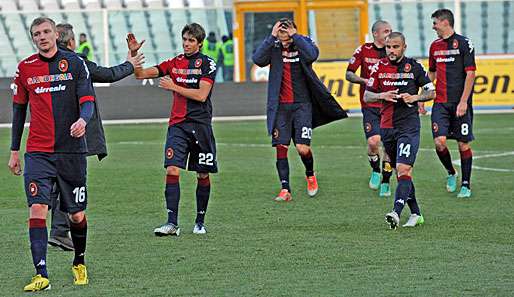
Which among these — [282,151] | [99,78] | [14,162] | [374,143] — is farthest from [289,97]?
[14,162]

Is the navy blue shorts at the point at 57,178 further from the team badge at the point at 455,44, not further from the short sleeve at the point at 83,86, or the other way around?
the team badge at the point at 455,44

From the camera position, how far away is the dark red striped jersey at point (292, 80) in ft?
44.6

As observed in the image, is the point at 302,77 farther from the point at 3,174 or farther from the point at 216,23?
the point at 216,23

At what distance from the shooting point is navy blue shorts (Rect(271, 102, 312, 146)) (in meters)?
13.7

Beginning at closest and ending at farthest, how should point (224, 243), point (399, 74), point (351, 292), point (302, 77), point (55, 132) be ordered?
point (351, 292) < point (55, 132) < point (224, 243) < point (399, 74) < point (302, 77)

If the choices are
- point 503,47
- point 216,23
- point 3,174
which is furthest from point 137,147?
point 503,47

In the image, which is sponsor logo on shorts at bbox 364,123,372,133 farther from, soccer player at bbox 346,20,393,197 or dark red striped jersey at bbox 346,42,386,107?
dark red striped jersey at bbox 346,42,386,107

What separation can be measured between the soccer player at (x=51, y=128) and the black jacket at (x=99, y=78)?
58cm

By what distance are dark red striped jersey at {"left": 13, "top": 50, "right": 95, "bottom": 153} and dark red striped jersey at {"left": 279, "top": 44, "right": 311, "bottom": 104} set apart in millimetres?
5413

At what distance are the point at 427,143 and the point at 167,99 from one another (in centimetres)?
914

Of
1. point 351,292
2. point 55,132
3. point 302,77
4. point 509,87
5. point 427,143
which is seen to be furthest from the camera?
point 509,87

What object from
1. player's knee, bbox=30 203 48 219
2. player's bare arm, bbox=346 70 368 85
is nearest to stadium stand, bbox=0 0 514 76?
player's bare arm, bbox=346 70 368 85

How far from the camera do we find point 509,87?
2864 centimetres

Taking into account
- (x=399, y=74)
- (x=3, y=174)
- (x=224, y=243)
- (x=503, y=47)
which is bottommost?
(x=503, y=47)
